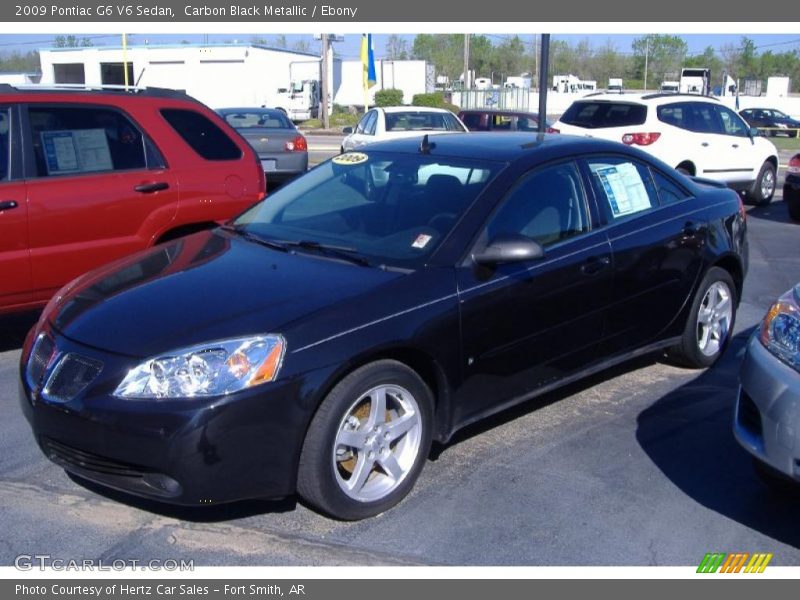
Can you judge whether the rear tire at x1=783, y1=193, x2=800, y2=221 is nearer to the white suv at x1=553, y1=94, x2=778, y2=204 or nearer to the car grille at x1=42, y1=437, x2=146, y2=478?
the white suv at x1=553, y1=94, x2=778, y2=204

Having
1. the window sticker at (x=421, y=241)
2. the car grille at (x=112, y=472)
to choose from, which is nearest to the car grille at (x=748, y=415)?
the window sticker at (x=421, y=241)

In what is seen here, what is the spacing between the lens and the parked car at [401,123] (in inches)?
685

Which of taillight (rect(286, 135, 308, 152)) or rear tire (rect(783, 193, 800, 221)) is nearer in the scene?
rear tire (rect(783, 193, 800, 221))

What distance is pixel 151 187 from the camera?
6484 mm

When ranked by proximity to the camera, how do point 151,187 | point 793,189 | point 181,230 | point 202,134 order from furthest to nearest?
point 793,189 → point 202,134 → point 181,230 → point 151,187

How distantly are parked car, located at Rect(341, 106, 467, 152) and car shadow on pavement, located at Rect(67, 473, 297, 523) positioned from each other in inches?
536

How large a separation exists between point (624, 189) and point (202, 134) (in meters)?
3.24

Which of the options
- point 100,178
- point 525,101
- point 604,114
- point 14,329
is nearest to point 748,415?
point 100,178

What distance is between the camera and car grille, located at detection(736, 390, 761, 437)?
3895mm

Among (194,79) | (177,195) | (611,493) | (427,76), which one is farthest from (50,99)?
(427,76)

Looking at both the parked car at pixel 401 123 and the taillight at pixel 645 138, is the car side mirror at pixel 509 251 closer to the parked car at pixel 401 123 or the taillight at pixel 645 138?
the taillight at pixel 645 138

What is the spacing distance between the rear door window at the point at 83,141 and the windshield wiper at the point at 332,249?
7.44 feet

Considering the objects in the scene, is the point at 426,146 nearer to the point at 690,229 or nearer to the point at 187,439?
the point at 690,229

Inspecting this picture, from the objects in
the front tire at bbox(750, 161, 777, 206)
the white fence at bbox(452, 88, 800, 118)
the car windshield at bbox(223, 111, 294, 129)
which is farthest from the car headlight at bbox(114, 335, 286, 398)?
the white fence at bbox(452, 88, 800, 118)
